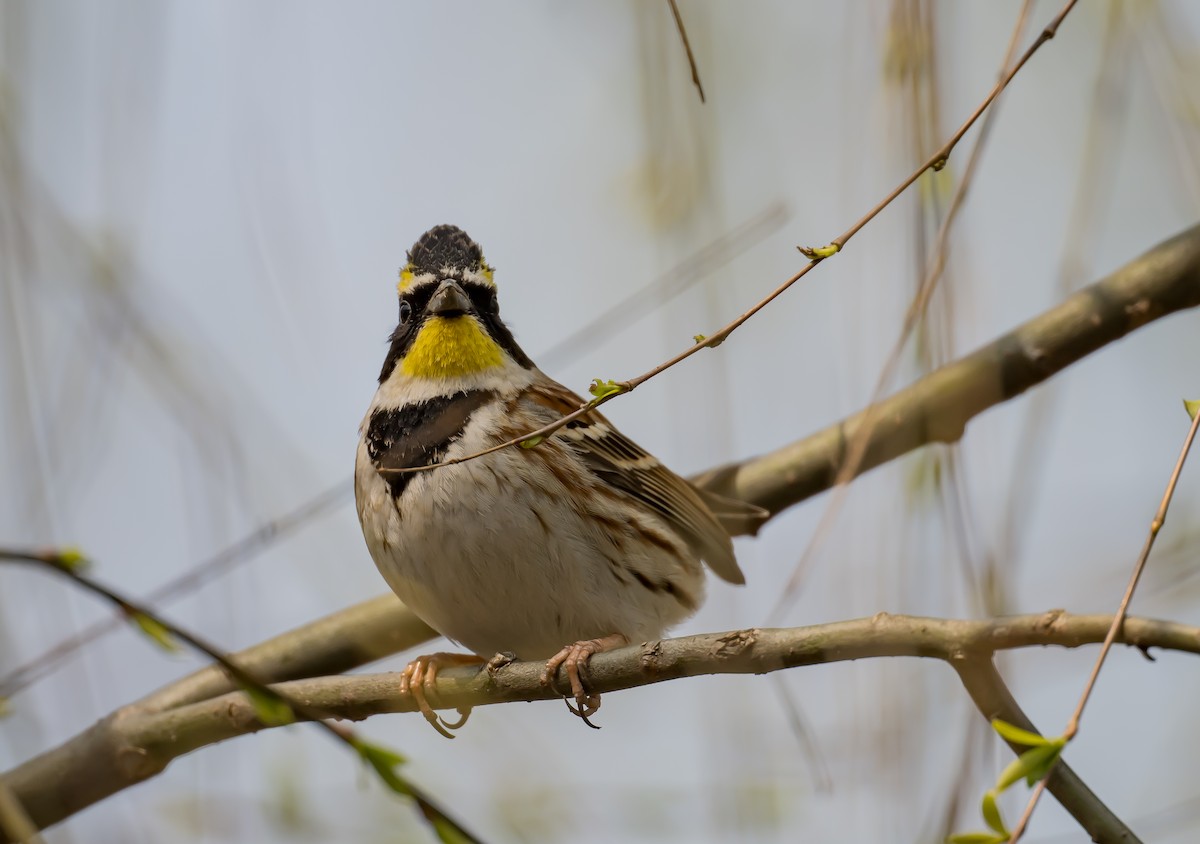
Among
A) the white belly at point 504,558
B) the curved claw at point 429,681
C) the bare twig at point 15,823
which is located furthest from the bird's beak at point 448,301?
the bare twig at point 15,823

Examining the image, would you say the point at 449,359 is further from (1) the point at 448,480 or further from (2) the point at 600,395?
(2) the point at 600,395

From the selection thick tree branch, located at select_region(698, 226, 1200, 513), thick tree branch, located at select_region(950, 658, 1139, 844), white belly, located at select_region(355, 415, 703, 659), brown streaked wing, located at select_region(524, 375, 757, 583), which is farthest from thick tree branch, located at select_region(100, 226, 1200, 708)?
thick tree branch, located at select_region(950, 658, 1139, 844)

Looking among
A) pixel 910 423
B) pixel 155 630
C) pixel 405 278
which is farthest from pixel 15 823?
pixel 910 423

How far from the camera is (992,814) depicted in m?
2.51

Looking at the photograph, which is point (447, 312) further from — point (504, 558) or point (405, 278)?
point (504, 558)

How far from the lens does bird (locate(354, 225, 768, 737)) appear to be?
16.3ft

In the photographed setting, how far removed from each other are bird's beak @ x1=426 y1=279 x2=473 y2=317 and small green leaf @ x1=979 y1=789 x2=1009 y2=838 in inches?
136

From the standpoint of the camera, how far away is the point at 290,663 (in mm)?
5977

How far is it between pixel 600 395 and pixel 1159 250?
10.5 feet

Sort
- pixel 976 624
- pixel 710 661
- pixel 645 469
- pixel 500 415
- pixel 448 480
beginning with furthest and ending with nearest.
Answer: pixel 645 469 < pixel 500 415 < pixel 448 480 < pixel 710 661 < pixel 976 624

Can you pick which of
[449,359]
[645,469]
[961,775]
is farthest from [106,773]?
[961,775]

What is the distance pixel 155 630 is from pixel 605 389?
134cm

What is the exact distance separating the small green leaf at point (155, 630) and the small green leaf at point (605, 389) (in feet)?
A: 4.11

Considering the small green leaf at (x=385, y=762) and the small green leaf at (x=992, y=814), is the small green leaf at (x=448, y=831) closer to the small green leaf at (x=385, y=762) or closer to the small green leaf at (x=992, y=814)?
the small green leaf at (x=385, y=762)
